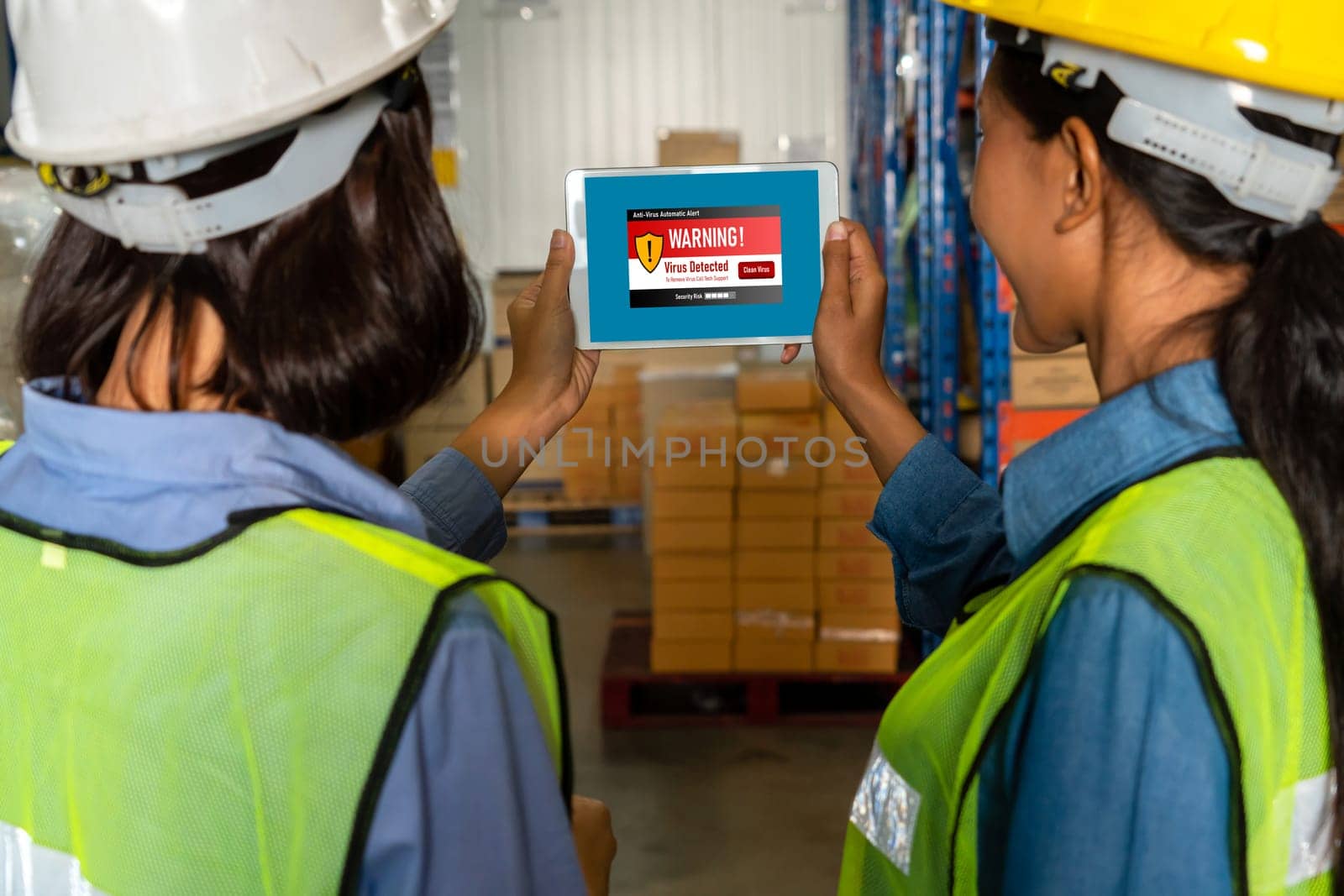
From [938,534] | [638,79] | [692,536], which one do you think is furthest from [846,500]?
[638,79]

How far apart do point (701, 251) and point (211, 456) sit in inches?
41.4

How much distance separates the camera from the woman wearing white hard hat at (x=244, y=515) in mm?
800

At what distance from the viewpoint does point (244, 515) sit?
2.72ft

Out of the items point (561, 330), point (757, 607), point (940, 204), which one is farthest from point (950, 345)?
point (561, 330)

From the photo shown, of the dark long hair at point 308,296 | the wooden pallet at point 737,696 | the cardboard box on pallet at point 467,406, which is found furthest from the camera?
the cardboard box on pallet at point 467,406

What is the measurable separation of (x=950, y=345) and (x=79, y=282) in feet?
11.5

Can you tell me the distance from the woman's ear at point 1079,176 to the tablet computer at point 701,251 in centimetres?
70

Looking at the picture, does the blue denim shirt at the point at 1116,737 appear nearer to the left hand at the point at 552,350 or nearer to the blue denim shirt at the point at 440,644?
the blue denim shirt at the point at 440,644

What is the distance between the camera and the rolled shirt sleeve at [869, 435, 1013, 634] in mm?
1453

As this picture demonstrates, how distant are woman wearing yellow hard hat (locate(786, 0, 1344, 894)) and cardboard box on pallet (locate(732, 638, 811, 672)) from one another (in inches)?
129

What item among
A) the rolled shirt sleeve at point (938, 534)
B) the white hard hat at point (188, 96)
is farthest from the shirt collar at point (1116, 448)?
the white hard hat at point (188, 96)

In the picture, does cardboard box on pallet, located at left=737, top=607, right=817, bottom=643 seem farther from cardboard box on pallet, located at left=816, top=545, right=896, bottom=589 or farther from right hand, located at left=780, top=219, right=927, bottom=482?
right hand, located at left=780, top=219, right=927, bottom=482

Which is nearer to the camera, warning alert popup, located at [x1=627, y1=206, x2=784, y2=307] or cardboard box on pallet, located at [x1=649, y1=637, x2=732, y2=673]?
warning alert popup, located at [x1=627, y1=206, x2=784, y2=307]

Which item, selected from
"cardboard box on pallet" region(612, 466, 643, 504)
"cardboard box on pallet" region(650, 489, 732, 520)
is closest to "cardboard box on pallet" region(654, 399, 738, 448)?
"cardboard box on pallet" region(650, 489, 732, 520)
